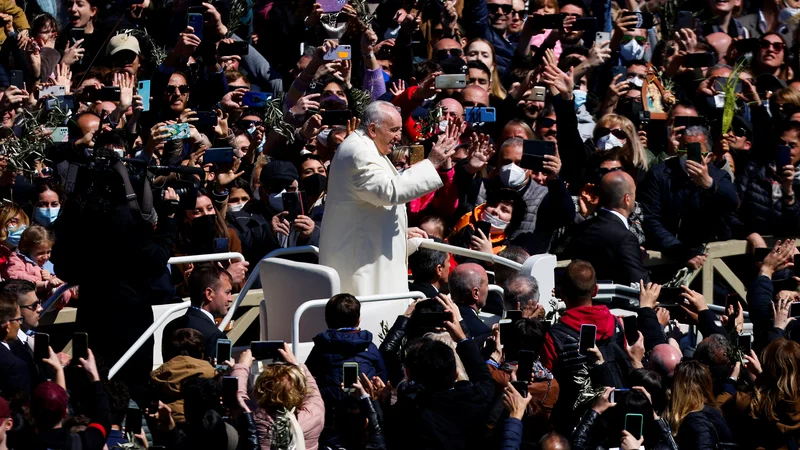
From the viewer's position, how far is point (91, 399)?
8.42m

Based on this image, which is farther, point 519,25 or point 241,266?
point 519,25

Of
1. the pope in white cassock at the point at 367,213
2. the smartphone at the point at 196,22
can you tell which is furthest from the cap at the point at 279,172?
the pope in white cassock at the point at 367,213

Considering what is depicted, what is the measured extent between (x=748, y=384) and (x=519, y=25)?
678 centimetres

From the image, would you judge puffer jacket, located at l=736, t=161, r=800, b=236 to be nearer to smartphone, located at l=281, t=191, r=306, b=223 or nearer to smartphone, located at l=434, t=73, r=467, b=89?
smartphone, located at l=434, t=73, r=467, b=89

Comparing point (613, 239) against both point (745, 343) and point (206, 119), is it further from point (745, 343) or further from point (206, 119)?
point (206, 119)

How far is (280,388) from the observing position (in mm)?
8195

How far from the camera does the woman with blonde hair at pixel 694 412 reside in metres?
8.68

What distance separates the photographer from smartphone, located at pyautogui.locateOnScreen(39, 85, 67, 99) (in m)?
11.9

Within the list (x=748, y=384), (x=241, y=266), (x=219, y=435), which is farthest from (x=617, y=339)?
(x=219, y=435)

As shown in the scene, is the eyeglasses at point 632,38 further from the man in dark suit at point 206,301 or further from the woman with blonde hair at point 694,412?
the woman with blonde hair at point 694,412

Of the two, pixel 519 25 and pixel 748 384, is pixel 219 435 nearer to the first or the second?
pixel 748 384

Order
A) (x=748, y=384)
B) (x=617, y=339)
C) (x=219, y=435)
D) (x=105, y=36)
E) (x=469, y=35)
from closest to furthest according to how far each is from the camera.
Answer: (x=219, y=435) < (x=748, y=384) < (x=617, y=339) < (x=105, y=36) < (x=469, y=35)

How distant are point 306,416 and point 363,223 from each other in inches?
76.6

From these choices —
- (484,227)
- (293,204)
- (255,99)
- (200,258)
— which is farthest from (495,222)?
(200,258)
